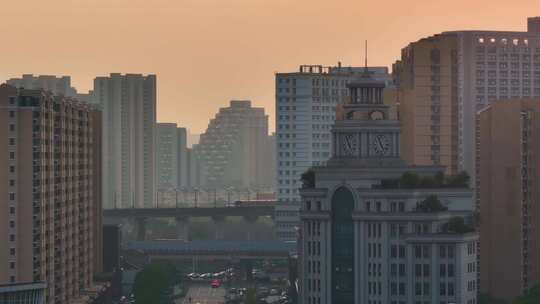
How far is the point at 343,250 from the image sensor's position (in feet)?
545

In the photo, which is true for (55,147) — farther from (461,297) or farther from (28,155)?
(461,297)

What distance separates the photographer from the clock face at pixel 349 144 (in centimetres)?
16912

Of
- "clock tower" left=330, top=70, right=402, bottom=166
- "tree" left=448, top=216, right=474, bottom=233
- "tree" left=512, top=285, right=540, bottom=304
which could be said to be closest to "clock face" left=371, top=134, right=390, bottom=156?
"clock tower" left=330, top=70, right=402, bottom=166

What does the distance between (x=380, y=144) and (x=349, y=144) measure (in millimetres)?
2203

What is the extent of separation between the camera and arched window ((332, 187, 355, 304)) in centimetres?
16575

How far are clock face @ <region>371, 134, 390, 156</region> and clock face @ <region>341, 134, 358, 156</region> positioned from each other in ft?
4.20

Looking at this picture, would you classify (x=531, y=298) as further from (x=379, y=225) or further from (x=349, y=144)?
(x=349, y=144)

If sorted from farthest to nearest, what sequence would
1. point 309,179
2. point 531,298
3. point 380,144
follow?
point 531,298
point 309,179
point 380,144

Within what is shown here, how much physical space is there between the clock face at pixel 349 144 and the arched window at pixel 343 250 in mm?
3593

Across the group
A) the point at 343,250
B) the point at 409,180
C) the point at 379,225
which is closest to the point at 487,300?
the point at 343,250

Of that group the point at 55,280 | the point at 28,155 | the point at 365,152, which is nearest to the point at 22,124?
the point at 28,155

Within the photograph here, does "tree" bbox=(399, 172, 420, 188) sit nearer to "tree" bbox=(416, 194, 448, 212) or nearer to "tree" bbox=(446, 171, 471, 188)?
"tree" bbox=(416, 194, 448, 212)

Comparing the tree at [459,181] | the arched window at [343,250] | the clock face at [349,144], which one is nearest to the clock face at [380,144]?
the clock face at [349,144]

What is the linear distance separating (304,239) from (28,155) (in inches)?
1032
